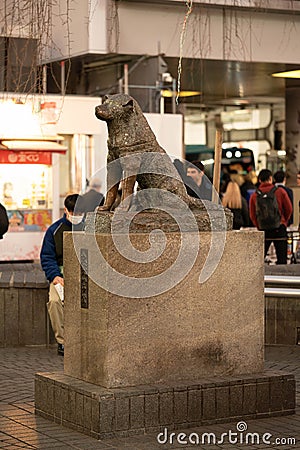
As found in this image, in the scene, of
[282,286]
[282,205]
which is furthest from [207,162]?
[282,286]

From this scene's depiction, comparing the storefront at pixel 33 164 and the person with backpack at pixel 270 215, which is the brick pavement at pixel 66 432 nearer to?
the person with backpack at pixel 270 215

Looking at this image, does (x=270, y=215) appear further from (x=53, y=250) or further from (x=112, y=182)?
(x=112, y=182)

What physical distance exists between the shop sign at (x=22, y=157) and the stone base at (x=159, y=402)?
1350cm

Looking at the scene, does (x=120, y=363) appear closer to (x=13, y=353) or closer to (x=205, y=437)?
(x=205, y=437)

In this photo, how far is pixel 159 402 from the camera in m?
7.69

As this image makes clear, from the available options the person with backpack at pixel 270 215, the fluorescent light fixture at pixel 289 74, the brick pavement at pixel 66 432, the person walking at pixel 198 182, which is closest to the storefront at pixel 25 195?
the person with backpack at pixel 270 215

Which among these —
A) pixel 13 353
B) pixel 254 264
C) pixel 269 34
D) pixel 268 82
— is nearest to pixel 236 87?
pixel 268 82

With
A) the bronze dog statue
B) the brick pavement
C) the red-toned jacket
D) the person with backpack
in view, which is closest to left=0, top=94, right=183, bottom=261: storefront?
the red-toned jacket

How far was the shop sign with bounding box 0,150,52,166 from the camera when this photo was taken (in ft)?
70.7

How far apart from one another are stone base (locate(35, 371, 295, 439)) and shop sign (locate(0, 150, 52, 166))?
531 inches

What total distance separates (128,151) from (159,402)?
6.01 feet

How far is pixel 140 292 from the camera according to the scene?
779cm

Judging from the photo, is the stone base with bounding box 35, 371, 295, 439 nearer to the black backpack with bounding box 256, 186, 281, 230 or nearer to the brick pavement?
the brick pavement

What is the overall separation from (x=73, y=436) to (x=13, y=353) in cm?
446
